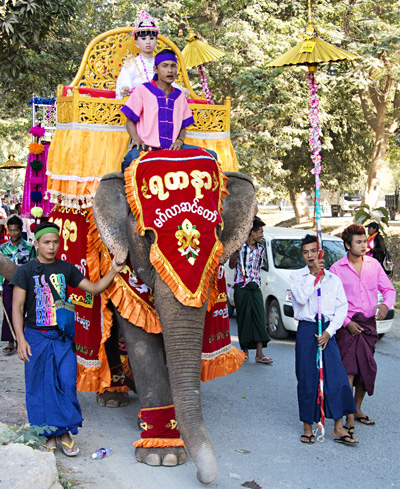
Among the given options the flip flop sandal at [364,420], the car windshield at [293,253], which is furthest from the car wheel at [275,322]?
the flip flop sandal at [364,420]

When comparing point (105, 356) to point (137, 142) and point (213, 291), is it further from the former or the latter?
point (137, 142)

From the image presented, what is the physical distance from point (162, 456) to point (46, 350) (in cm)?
115

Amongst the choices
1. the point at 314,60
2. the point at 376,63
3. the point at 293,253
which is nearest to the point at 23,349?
the point at 314,60

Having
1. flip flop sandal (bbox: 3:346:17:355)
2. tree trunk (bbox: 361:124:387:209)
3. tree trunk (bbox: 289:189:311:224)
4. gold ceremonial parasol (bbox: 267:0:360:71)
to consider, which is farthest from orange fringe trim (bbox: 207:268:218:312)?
tree trunk (bbox: 289:189:311:224)

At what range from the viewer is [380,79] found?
20656mm

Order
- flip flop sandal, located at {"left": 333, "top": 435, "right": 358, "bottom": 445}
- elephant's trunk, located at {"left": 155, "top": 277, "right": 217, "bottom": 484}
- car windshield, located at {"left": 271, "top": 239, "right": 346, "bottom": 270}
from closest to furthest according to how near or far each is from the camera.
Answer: elephant's trunk, located at {"left": 155, "top": 277, "right": 217, "bottom": 484} → flip flop sandal, located at {"left": 333, "top": 435, "right": 358, "bottom": 445} → car windshield, located at {"left": 271, "top": 239, "right": 346, "bottom": 270}

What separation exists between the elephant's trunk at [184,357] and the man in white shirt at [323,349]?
1.30m

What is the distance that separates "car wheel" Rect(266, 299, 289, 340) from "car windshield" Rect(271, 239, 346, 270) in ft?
2.11

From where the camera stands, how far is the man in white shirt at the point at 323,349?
5871mm

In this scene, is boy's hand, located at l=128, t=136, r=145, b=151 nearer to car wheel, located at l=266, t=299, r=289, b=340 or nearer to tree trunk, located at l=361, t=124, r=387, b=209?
car wheel, located at l=266, t=299, r=289, b=340

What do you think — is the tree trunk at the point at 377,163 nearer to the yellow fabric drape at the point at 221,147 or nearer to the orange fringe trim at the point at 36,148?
the orange fringe trim at the point at 36,148

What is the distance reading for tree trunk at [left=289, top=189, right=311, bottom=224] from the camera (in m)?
26.7

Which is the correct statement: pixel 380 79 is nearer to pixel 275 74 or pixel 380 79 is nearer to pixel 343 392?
pixel 275 74

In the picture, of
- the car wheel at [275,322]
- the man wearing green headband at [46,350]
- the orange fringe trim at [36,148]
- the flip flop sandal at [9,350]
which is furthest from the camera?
the car wheel at [275,322]
